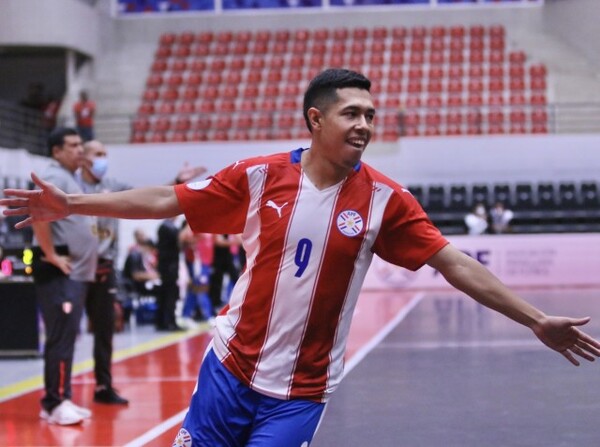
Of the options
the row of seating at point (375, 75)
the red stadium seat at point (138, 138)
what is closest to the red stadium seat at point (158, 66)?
the row of seating at point (375, 75)

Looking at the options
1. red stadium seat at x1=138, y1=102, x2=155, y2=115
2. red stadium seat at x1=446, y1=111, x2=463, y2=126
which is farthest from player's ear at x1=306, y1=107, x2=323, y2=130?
red stadium seat at x1=138, y1=102, x2=155, y2=115

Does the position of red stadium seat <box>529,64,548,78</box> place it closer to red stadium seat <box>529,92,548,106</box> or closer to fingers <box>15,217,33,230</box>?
red stadium seat <box>529,92,548,106</box>

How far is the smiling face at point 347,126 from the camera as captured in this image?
3.84 meters

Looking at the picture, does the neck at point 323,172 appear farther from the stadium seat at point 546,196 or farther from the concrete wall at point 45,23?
the concrete wall at point 45,23

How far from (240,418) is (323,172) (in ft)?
3.05

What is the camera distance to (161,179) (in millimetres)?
27641

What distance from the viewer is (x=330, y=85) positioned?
3926 millimetres

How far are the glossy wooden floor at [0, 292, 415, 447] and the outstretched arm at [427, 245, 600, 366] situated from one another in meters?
3.44

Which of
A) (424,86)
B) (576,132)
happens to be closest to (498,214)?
→ (576,132)

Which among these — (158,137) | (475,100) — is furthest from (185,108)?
(475,100)

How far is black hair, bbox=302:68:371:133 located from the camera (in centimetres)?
391

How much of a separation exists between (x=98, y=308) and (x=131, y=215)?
15.9 feet

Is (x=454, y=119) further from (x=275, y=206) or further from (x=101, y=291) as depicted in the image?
(x=275, y=206)

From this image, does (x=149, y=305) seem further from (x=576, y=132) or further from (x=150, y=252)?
(x=576, y=132)
